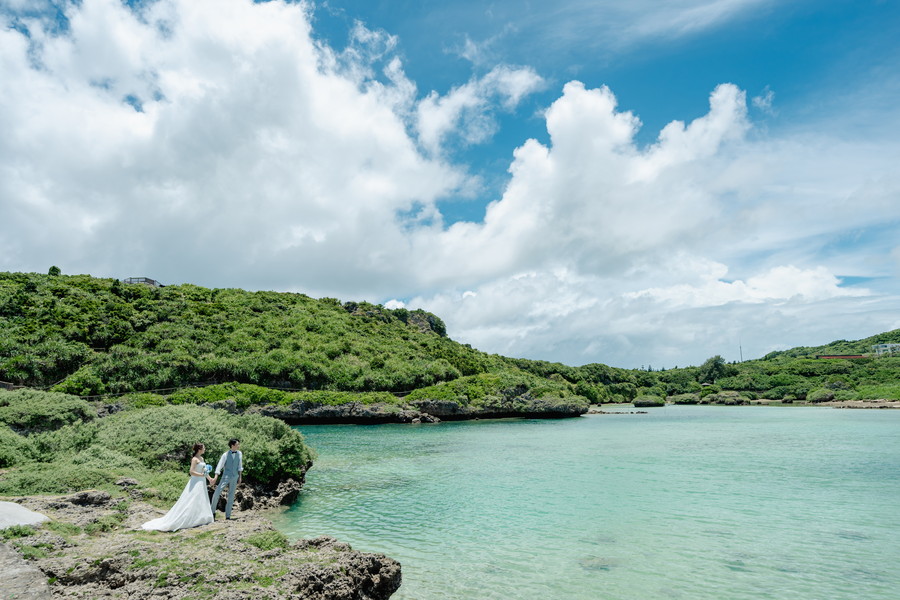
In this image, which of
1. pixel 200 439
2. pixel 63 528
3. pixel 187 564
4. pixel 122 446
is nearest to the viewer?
pixel 187 564

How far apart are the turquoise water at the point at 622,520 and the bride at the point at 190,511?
404 centimetres

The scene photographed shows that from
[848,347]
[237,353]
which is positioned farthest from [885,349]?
[237,353]

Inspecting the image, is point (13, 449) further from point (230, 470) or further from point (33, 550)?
point (33, 550)

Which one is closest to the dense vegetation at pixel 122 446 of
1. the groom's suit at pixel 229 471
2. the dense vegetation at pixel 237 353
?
the groom's suit at pixel 229 471

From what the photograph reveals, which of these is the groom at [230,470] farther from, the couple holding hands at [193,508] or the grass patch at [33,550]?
the grass patch at [33,550]

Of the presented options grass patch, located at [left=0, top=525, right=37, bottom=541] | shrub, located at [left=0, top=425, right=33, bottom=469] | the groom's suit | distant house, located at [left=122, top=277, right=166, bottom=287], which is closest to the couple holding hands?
the groom's suit

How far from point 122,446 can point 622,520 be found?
16.2m

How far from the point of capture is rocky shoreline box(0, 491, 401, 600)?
705 centimetres

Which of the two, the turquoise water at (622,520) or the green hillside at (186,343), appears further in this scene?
the green hillside at (186,343)

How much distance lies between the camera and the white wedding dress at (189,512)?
1009 centimetres

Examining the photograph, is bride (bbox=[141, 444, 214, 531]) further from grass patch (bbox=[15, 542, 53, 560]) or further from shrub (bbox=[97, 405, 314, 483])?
shrub (bbox=[97, 405, 314, 483])

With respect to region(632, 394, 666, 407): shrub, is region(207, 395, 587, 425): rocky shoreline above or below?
above

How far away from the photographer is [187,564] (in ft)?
25.1

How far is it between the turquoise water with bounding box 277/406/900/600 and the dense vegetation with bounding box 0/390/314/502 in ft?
8.01
